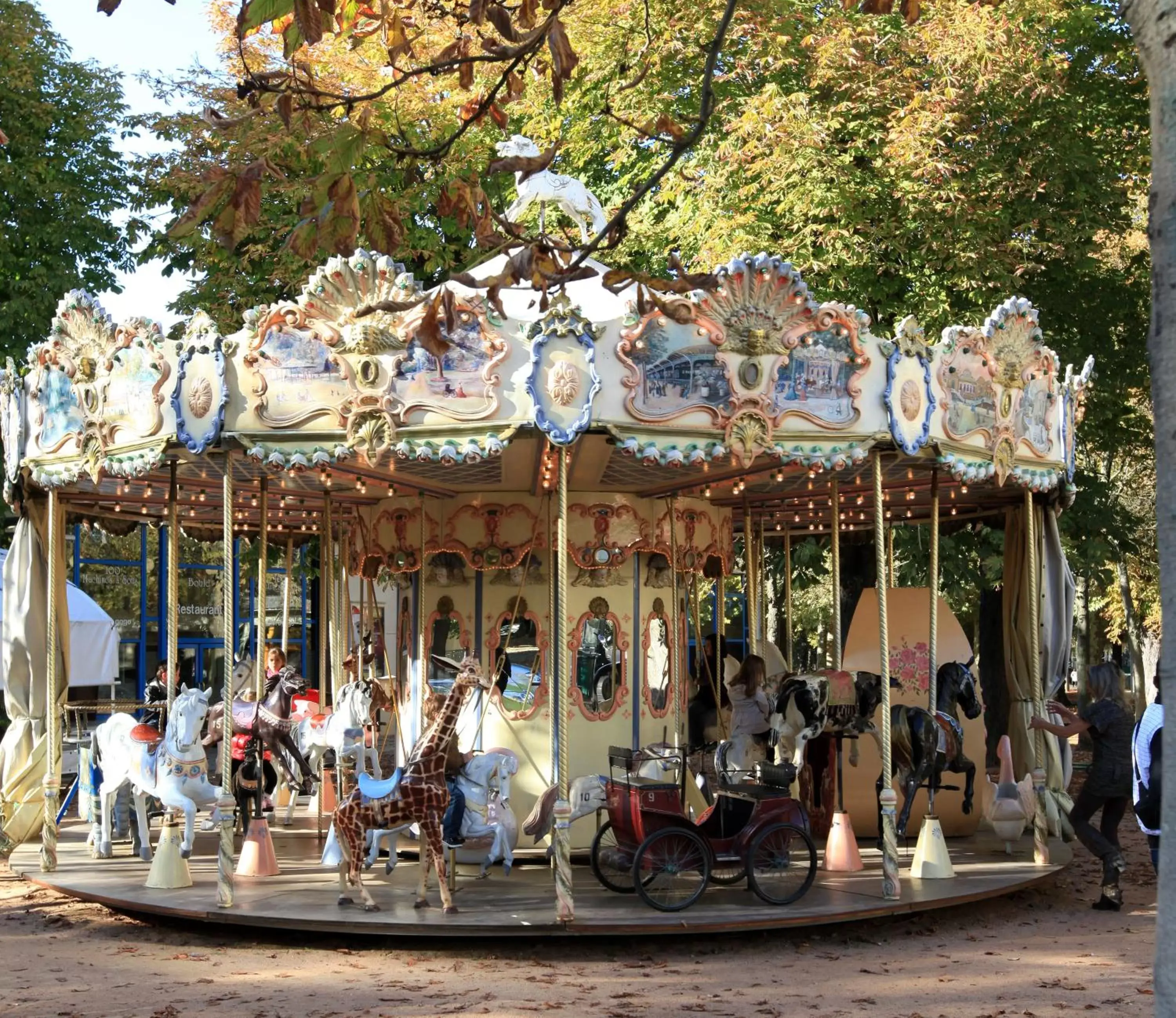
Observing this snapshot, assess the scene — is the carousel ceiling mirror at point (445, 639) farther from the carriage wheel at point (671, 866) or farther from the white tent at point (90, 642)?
the white tent at point (90, 642)

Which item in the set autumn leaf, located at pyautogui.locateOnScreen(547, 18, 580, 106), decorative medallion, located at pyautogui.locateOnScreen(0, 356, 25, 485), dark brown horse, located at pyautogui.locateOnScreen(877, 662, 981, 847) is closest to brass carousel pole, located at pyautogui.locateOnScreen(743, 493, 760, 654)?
dark brown horse, located at pyautogui.locateOnScreen(877, 662, 981, 847)

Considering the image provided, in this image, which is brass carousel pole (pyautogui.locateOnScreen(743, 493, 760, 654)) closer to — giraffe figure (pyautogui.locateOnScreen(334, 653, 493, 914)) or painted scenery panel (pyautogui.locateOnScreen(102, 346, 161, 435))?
giraffe figure (pyautogui.locateOnScreen(334, 653, 493, 914))

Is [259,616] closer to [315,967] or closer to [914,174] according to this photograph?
[315,967]

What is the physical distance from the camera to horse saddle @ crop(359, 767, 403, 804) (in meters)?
9.80

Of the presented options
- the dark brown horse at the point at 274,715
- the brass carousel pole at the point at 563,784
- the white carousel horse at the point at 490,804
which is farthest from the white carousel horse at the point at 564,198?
the dark brown horse at the point at 274,715

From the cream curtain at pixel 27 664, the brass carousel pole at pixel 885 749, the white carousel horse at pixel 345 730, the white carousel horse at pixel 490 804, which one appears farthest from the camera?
the cream curtain at pixel 27 664

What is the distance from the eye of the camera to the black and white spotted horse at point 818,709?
12.2 meters

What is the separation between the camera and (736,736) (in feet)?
41.7

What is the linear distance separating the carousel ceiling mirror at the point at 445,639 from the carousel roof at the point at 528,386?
170cm

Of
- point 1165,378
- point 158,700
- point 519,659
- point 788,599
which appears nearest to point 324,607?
point 158,700

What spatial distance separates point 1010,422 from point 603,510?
3753mm

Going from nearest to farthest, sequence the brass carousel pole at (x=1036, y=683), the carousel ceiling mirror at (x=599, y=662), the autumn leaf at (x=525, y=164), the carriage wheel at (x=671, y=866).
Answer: the autumn leaf at (x=525, y=164) < the carriage wheel at (x=671, y=866) < the brass carousel pole at (x=1036, y=683) < the carousel ceiling mirror at (x=599, y=662)

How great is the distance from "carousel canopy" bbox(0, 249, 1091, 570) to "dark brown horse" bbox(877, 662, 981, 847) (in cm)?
227

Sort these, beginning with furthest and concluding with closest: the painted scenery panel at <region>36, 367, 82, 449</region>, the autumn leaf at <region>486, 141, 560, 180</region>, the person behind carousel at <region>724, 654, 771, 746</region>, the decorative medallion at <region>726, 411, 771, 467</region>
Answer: the person behind carousel at <region>724, 654, 771, 746</region> < the painted scenery panel at <region>36, 367, 82, 449</region> < the decorative medallion at <region>726, 411, 771, 467</region> < the autumn leaf at <region>486, 141, 560, 180</region>
